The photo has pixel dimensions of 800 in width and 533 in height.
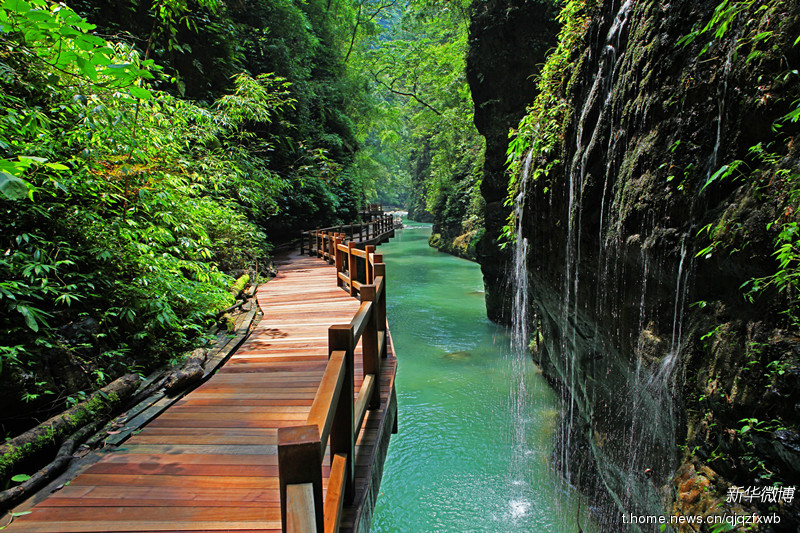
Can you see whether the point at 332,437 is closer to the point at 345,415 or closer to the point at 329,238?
the point at 345,415

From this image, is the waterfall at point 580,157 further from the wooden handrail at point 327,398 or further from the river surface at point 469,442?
the wooden handrail at point 327,398

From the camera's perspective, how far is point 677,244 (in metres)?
3.51

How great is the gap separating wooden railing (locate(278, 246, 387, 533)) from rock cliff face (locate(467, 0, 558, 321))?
933 cm

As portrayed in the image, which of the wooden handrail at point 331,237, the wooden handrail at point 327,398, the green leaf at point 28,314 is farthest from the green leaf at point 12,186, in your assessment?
the wooden handrail at point 331,237

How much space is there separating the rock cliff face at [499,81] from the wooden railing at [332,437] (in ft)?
30.6

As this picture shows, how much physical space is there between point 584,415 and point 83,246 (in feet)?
21.6

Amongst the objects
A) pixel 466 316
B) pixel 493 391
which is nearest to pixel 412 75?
pixel 466 316

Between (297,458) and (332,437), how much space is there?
1.00 m

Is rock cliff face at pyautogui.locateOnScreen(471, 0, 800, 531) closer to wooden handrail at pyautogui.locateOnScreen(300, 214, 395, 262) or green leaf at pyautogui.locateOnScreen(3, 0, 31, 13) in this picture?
green leaf at pyautogui.locateOnScreen(3, 0, 31, 13)

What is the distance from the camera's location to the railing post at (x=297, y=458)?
1.46 meters

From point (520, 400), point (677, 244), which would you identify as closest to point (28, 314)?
point (677, 244)

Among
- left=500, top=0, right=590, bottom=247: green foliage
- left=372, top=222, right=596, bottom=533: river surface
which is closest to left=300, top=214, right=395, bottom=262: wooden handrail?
left=372, top=222, right=596, bottom=533: river surface

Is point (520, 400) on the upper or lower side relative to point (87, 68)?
lower

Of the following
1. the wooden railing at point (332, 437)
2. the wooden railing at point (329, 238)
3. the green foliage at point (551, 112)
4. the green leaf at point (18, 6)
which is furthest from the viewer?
the wooden railing at point (329, 238)
